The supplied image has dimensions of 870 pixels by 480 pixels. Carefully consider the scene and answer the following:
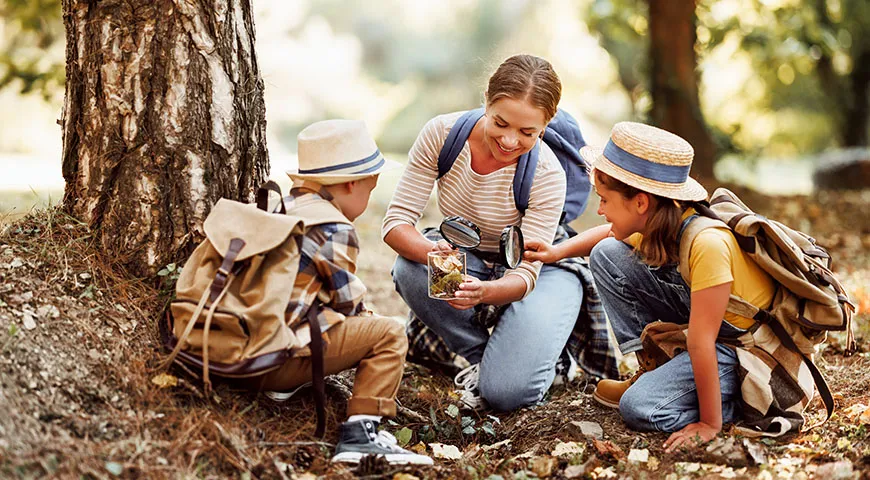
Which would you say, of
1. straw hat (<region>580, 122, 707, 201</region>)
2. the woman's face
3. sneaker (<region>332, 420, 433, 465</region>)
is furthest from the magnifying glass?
sneaker (<region>332, 420, 433, 465</region>)

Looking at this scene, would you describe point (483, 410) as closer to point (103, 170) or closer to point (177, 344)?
point (177, 344)

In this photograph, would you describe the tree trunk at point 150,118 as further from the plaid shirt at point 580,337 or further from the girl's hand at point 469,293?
the plaid shirt at point 580,337

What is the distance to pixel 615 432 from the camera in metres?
3.17

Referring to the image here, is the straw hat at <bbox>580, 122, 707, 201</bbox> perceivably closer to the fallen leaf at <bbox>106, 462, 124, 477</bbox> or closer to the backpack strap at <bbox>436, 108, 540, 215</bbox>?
the backpack strap at <bbox>436, 108, 540, 215</bbox>

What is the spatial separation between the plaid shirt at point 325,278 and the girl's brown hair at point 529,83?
885mm

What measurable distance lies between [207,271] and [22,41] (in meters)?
11.7

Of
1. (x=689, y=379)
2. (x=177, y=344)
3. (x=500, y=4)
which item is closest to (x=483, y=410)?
(x=689, y=379)

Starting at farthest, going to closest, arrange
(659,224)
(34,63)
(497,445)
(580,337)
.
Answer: (34,63)
(580,337)
(497,445)
(659,224)

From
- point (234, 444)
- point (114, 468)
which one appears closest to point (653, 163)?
point (234, 444)

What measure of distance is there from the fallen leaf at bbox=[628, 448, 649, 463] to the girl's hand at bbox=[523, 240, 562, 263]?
37.0 inches

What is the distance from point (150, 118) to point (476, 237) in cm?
141

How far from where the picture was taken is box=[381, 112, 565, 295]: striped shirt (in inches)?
138

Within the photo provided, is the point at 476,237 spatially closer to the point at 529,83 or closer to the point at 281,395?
the point at 529,83

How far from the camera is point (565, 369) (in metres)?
3.94
